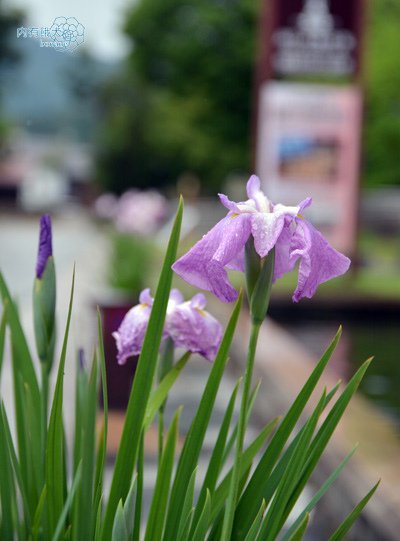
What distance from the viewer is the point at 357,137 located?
13336 mm

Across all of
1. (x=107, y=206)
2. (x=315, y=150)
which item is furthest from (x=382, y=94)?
(x=107, y=206)

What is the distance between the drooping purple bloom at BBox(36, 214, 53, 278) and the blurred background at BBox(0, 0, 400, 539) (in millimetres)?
286

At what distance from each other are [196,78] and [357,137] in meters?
34.6

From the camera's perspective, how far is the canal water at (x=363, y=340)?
7.23 meters

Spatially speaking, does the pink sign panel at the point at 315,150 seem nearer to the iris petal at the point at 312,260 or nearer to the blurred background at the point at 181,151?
the blurred background at the point at 181,151

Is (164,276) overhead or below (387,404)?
overhead

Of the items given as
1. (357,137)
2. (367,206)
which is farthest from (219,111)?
(357,137)

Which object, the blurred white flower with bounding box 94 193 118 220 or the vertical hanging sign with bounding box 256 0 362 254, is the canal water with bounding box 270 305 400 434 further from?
A: the vertical hanging sign with bounding box 256 0 362 254

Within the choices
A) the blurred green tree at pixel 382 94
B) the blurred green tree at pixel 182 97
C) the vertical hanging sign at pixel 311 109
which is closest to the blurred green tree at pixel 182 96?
the blurred green tree at pixel 182 97

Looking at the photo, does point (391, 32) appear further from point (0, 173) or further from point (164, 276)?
point (0, 173)

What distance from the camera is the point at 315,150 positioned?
13.2 meters

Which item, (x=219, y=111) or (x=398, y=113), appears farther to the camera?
(x=219, y=111)

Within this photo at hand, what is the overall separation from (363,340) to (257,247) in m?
8.46

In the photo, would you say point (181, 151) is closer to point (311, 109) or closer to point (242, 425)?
point (311, 109)
